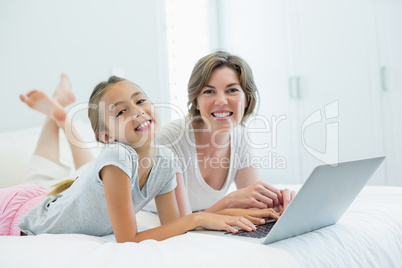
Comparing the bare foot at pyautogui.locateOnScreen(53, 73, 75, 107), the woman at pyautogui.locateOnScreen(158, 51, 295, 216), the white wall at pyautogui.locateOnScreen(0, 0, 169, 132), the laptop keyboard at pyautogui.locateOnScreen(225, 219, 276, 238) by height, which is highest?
the white wall at pyautogui.locateOnScreen(0, 0, 169, 132)

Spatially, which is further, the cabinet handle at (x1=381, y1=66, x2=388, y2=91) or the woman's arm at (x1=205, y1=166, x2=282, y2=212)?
the cabinet handle at (x1=381, y1=66, x2=388, y2=91)

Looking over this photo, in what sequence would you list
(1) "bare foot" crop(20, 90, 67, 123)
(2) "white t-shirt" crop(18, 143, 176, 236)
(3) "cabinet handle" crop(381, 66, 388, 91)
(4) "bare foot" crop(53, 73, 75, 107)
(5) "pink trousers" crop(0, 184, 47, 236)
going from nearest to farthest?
(2) "white t-shirt" crop(18, 143, 176, 236), (5) "pink trousers" crop(0, 184, 47, 236), (1) "bare foot" crop(20, 90, 67, 123), (4) "bare foot" crop(53, 73, 75, 107), (3) "cabinet handle" crop(381, 66, 388, 91)

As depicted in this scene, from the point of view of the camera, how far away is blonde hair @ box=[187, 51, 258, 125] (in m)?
1.46

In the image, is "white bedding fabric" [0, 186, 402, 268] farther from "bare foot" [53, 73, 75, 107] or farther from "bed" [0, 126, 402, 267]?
"bare foot" [53, 73, 75, 107]

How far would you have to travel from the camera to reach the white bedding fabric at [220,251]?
76cm

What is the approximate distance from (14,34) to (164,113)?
1327 millimetres

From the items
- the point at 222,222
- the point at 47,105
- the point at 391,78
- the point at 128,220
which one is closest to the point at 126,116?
the point at 128,220

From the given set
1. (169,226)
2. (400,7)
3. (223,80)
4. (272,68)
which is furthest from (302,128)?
(169,226)

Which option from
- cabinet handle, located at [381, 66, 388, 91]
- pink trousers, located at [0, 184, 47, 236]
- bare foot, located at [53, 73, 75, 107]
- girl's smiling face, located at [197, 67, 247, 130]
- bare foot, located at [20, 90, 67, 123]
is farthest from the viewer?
cabinet handle, located at [381, 66, 388, 91]

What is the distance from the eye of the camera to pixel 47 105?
7.39 ft

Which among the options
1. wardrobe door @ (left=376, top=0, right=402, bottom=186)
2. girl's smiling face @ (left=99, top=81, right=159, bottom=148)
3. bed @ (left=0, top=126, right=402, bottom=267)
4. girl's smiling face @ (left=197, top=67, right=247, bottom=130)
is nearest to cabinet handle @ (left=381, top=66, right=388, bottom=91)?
wardrobe door @ (left=376, top=0, right=402, bottom=186)

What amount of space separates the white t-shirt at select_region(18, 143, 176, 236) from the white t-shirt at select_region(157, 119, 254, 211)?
23cm

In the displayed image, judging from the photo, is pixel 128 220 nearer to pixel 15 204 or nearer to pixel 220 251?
pixel 220 251

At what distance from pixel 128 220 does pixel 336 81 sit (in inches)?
89.8
